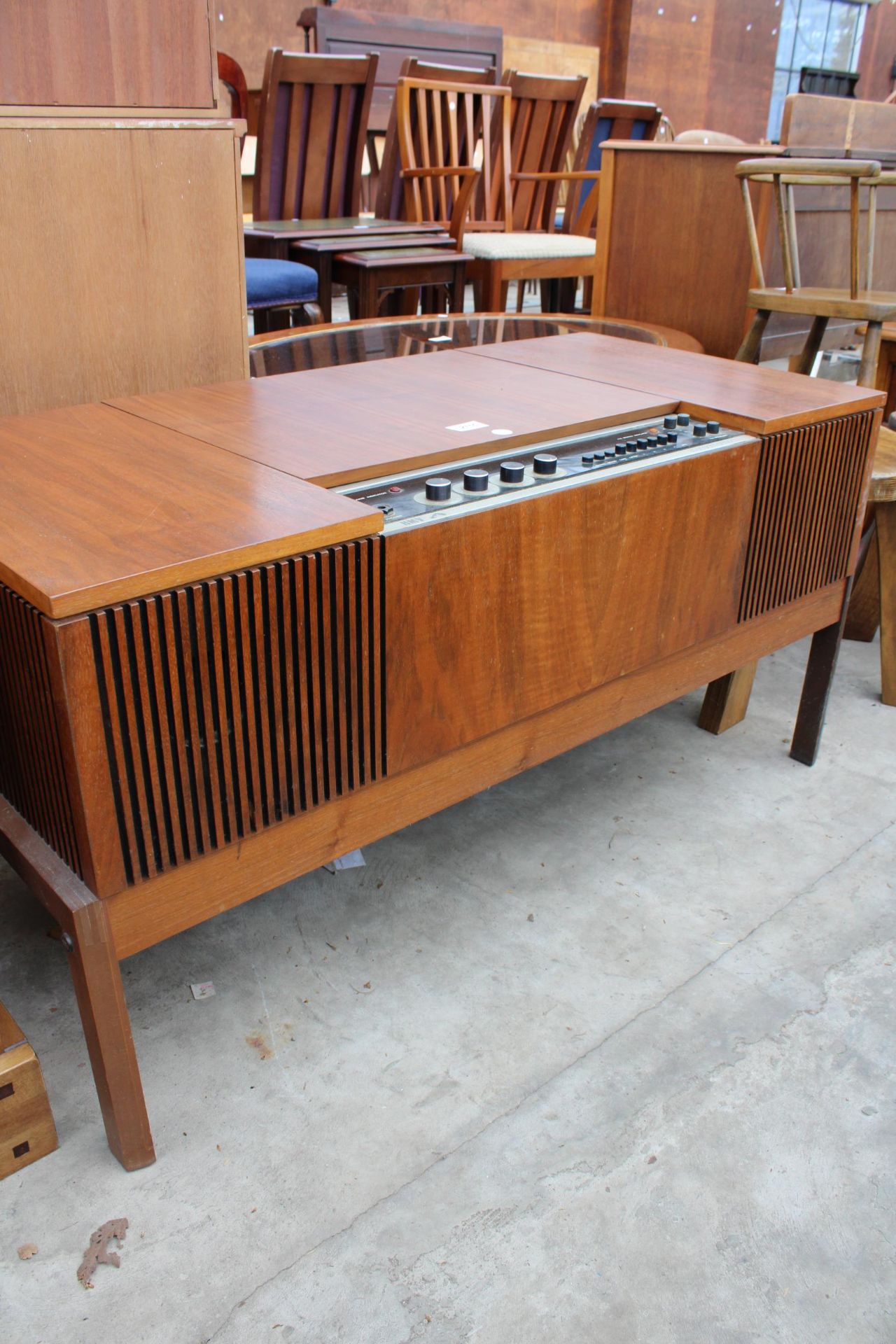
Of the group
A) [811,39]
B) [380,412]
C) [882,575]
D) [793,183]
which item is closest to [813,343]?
[793,183]

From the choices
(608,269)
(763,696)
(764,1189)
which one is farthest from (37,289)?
(608,269)

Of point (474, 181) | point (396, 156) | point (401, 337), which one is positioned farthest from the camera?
point (396, 156)

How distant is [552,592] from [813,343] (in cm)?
172

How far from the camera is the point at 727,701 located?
6.27 feet

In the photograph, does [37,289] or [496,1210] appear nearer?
[496,1210]

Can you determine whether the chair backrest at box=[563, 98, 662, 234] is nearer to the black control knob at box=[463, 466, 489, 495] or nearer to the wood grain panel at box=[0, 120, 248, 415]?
the wood grain panel at box=[0, 120, 248, 415]

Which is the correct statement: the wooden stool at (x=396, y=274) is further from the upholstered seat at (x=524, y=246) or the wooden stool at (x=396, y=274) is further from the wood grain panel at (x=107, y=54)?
the wood grain panel at (x=107, y=54)

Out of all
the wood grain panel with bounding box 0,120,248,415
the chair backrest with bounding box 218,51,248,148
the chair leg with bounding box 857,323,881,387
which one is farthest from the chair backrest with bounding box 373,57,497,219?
the wood grain panel with bounding box 0,120,248,415

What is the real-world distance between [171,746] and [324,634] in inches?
7.0

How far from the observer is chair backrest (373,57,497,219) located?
11.4 feet

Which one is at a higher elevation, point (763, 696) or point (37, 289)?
point (37, 289)

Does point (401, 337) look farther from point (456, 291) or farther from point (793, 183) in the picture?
point (456, 291)

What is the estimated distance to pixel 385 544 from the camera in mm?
1023

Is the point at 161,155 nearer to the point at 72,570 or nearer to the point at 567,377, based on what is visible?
the point at 567,377
